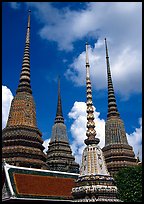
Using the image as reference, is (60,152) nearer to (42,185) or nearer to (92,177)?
(42,185)

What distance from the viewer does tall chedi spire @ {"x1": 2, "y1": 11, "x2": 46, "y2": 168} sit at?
1043 inches

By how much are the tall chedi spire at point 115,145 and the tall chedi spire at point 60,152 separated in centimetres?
390

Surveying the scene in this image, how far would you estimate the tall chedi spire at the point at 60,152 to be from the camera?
107 feet

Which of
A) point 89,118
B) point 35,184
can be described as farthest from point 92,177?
point 35,184

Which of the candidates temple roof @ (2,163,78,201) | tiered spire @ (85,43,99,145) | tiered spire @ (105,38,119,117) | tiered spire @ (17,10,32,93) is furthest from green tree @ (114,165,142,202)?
tiered spire @ (17,10,32,93)

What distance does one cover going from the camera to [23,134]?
27.8m

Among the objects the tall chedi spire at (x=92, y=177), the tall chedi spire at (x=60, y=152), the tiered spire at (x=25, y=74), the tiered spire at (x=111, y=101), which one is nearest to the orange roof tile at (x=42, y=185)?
the tall chedi spire at (x=92, y=177)

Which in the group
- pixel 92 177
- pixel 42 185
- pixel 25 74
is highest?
pixel 25 74

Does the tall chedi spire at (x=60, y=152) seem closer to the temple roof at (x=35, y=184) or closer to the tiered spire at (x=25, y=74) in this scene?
the tiered spire at (x=25, y=74)

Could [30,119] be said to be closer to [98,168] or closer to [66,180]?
[66,180]

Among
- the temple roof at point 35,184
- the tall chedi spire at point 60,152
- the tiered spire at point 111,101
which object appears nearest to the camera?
the temple roof at point 35,184

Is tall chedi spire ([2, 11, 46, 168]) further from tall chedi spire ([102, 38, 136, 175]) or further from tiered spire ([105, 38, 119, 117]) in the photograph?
tiered spire ([105, 38, 119, 117])

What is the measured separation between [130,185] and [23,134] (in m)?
10.6

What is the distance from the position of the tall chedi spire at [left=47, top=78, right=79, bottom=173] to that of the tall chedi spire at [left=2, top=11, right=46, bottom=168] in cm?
416
